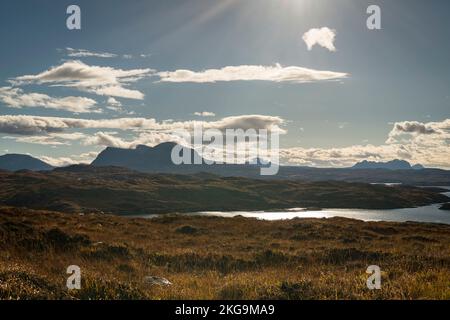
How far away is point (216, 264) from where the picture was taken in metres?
24.3

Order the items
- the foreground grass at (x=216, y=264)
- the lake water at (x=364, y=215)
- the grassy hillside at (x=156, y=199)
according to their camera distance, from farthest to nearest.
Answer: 1. the grassy hillside at (x=156, y=199)
2. the lake water at (x=364, y=215)
3. the foreground grass at (x=216, y=264)

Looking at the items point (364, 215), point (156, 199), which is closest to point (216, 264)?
point (364, 215)

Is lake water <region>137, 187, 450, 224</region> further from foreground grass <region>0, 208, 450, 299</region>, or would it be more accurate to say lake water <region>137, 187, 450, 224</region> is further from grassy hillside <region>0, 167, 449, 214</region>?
foreground grass <region>0, 208, 450, 299</region>

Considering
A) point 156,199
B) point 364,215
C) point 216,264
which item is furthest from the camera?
point 156,199

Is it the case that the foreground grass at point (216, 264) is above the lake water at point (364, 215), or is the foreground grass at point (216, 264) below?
above

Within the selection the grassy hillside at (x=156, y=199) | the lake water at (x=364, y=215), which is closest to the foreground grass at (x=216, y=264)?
the lake water at (x=364, y=215)

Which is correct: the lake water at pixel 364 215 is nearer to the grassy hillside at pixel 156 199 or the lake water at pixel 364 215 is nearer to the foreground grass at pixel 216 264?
the grassy hillside at pixel 156 199

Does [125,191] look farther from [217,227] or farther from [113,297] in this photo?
[113,297]

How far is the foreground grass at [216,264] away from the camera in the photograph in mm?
11961

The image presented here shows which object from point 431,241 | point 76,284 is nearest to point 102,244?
point 76,284

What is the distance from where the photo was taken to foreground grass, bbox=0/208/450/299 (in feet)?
39.2

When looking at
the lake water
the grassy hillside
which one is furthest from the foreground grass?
the grassy hillside

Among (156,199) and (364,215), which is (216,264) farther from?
(156,199)
